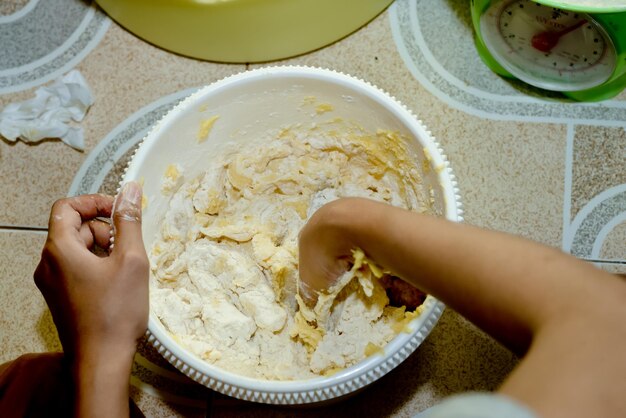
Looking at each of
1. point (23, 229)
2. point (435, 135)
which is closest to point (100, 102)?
point (23, 229)

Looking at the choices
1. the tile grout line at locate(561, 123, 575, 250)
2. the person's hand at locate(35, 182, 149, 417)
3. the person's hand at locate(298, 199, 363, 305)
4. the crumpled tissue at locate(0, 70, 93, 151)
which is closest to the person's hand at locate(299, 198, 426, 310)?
the person's hand at locate(298, 199, 363, 305)

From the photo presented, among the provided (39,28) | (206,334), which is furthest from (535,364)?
(39,28)

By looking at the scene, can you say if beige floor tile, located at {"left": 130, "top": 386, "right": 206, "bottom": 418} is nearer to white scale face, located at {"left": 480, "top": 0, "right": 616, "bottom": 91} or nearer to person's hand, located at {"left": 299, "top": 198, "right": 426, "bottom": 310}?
person's hand, located at {"left": 299, "top": 198, "right": 426, "bottom": 310}

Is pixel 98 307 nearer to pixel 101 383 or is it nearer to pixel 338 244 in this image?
pixel 101 383

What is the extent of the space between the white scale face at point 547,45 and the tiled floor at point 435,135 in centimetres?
4

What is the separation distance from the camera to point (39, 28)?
3.19ft

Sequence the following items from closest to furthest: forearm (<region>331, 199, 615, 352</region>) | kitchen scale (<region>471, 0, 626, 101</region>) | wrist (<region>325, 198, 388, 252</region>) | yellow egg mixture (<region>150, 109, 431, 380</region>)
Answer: forearm (<region>331, 199, 615, 352</region>) → wrist (<region>325, 198, 388, 252</region>) → yellow egg mixture (<region>150, 109, 431, 380</region>) → kitchen scale (<region>471, 0, 626, 101</region>)

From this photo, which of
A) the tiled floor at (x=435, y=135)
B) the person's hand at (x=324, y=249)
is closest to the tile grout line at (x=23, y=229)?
the tiled floor at (x=435, y=135)

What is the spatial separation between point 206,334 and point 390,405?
0.27 meters

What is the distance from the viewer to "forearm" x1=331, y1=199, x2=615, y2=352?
419 millimetres

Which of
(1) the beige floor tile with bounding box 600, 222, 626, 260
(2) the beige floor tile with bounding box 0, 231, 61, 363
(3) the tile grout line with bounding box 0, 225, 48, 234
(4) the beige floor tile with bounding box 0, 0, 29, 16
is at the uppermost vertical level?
(4) the beige floor tile with bounding box 0, 0, 29, 16

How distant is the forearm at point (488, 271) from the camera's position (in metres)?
0.42

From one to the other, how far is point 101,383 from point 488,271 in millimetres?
376

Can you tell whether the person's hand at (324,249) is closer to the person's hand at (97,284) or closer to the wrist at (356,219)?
the wrist at (356,219)
